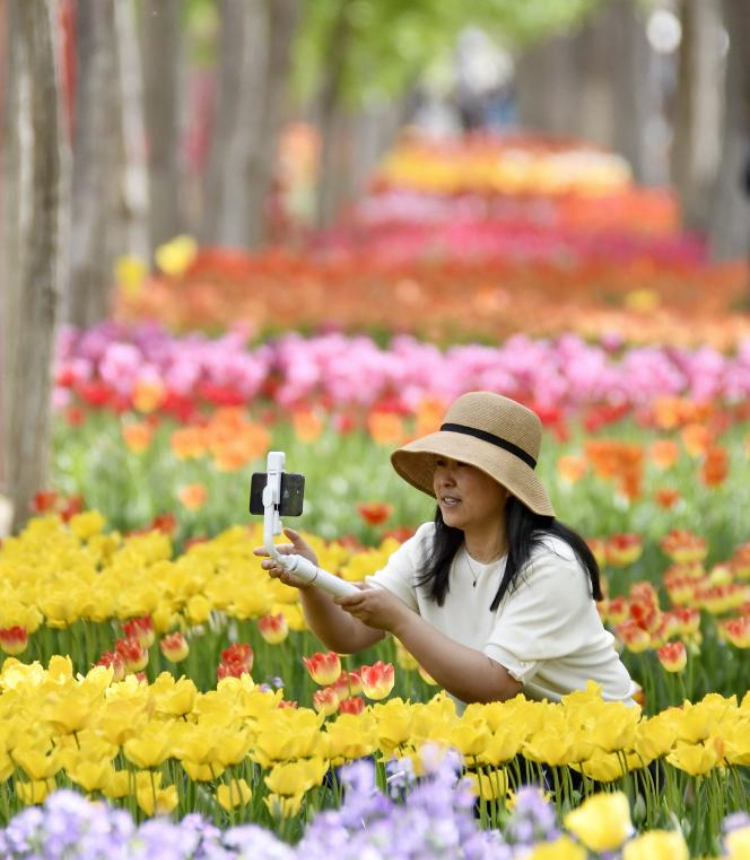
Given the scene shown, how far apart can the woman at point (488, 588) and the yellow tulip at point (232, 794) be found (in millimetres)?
596

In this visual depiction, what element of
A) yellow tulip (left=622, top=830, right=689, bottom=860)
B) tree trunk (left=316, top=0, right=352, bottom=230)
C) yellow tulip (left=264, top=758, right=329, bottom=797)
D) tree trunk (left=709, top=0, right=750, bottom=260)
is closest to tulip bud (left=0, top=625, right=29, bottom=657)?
yellow tulip (left=264, top=758, right=329, bottom=797)

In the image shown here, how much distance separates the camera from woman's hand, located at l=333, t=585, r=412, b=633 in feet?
10.3

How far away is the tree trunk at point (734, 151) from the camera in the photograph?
13.3 m

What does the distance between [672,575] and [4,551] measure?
5.47ft

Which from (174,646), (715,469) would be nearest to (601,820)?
(174,646)

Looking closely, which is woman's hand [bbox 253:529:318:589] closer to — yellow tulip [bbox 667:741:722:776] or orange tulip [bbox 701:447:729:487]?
yellow tulip [bbox 667:741:722:776]

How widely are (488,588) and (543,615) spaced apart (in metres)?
0.16

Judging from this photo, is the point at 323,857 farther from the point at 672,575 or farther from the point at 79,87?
the point at 79,87

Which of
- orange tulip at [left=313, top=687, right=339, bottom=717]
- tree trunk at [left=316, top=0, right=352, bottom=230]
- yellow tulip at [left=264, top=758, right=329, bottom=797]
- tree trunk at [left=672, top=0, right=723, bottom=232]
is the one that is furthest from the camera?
tree trunk at [left=316, top=0, right=352, bottom=230]

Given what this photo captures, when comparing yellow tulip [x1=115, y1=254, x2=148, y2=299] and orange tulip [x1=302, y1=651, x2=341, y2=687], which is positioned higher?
yellow tulip [x1=115, y1=254, x2=148, y2=299]

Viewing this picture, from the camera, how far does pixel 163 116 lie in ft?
52.6

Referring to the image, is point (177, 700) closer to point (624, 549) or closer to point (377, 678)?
point (377, 678)

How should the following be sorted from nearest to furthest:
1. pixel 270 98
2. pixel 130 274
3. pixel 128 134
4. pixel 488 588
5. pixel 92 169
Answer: pixel 488 588 < pixel 92 169 < pixel 128 134 < pixel 130 274 < pixel 270 98

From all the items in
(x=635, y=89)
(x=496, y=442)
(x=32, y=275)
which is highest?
(x=635, y=89)
